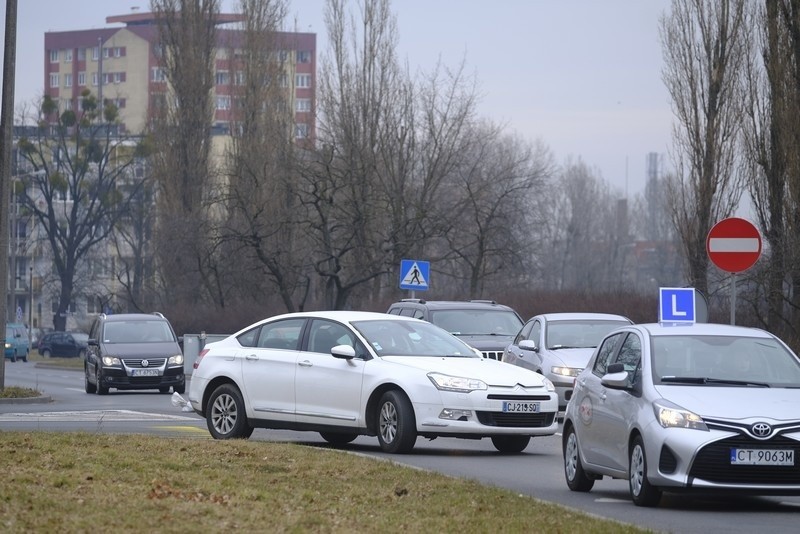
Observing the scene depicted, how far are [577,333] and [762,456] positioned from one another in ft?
40.2

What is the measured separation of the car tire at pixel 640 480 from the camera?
37.0 feet

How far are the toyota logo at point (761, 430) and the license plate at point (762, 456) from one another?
0.12m

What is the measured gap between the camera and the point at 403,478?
12.0 m

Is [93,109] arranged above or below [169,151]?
above

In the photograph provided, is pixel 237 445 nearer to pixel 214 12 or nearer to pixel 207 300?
pixel 207 300

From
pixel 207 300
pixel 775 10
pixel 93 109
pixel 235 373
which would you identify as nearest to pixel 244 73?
pixel 207 300

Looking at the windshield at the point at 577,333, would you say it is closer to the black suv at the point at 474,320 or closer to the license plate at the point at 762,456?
the black suv at the point at 474,320

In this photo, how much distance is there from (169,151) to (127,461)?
5003 cm

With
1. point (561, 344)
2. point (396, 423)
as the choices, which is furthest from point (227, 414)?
point (561, 344)

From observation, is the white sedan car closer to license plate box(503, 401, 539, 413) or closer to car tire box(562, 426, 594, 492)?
license plate box(503, 401, 539, 413)

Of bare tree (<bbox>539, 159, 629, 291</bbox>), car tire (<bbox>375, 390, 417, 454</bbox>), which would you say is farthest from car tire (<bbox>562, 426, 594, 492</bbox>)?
bare tree (<bbox>539, 159, 629, 291</bbox>)

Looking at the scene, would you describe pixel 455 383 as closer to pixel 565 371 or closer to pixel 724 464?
pixel 724 464

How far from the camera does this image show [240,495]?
10.2m

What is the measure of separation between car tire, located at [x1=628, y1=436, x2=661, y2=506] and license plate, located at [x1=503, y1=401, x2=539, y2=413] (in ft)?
12.7
